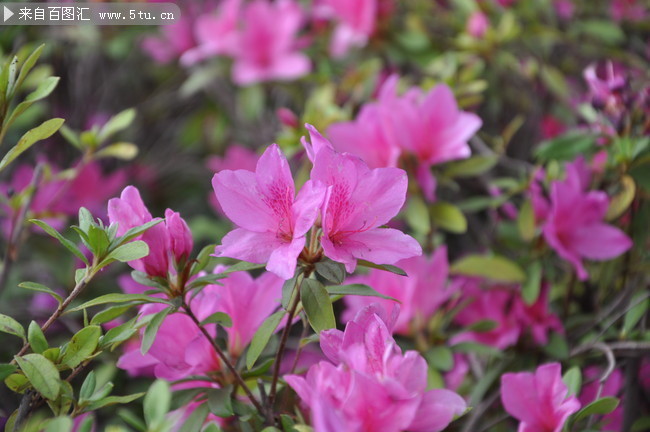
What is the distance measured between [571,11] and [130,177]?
1289mm

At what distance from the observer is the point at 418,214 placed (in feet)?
3.78

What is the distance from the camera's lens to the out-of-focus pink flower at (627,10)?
1.78 m

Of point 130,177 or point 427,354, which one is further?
point 130,177

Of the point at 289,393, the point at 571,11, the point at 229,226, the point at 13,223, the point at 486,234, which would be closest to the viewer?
the point at 289,393

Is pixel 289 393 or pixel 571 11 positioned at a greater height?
pixel 571 11

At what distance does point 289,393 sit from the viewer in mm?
739

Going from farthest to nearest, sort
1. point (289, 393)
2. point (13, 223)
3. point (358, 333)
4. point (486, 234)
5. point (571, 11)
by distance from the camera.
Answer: point (571, 11), point (486, 234), point (13, 223), point (289, 393), point (358, 333)

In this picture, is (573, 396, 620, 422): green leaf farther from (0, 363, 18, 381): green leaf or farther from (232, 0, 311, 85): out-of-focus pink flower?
(232, 0, 311, 85): out-of-focus pink flower

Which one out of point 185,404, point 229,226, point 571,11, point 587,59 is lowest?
point 229,226

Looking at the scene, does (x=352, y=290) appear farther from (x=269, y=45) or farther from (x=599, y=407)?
(x=269, y=45)

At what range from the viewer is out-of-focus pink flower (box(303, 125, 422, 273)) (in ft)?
2.15

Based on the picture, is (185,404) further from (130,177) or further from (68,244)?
(130,177)

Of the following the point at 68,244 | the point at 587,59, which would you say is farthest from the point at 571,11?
the point at 68,244

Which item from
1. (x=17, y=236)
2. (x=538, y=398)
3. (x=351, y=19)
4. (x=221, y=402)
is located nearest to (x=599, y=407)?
(x=538, y=398)
